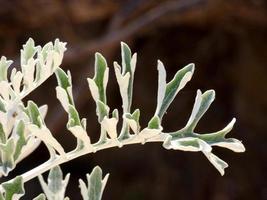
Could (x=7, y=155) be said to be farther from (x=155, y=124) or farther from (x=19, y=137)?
(x=155, y=124)

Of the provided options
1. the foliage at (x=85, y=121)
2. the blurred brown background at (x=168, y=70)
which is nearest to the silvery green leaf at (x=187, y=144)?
the foliage at (x=85, y=121)

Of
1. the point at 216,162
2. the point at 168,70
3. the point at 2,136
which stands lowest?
the point at 216,162

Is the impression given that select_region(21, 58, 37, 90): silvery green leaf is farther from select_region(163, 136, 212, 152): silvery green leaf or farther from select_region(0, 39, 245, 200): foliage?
select_region(163, 136, 212, 152): silvery green leaf

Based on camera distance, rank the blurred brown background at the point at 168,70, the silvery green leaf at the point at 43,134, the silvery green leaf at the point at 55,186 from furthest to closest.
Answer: the blurred brown background at the point at 168,70, the silvery green leaf at the point at 55,186, the silvery green leaf at the point at 43,134

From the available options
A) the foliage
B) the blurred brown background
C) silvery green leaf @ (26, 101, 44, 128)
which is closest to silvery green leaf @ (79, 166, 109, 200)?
the foliage

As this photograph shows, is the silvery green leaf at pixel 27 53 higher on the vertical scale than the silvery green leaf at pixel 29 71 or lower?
higher

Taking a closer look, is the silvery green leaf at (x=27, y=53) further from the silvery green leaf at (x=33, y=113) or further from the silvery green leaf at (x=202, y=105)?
the silvery green leaf at (x=202, y=105)

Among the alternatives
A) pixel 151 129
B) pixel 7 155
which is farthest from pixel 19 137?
pixel 151 129

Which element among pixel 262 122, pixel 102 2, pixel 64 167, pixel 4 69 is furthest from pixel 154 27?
pixel 4 69
